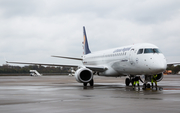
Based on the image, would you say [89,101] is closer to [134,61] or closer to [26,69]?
[134,61]

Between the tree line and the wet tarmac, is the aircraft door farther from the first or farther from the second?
the tree line

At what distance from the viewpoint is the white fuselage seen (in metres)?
19.5

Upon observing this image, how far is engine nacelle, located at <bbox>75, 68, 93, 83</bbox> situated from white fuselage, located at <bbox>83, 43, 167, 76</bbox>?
221 centimetres

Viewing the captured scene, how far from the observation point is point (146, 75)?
2088 centimetres

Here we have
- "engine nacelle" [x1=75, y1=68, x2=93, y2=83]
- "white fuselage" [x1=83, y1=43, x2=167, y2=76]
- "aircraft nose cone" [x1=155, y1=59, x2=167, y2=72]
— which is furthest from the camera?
"engine nacelle" [x1=75, y1=68, x2=93, y2=83]

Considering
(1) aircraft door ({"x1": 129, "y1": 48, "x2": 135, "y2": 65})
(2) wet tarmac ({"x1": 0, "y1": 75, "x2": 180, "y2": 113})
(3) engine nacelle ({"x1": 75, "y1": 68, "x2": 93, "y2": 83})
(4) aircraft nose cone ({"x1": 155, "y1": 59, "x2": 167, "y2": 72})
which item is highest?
(1) aircraft door ({"x1": 129, "y1": 48, "x2": 135, "y2": 65})

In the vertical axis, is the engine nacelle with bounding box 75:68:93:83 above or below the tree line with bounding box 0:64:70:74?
below

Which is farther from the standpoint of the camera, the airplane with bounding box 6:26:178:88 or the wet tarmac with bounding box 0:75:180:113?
the airplane with bounding box 6:26:178:88

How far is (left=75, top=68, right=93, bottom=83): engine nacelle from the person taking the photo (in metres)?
23.9

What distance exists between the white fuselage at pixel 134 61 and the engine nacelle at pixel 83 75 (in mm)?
2215

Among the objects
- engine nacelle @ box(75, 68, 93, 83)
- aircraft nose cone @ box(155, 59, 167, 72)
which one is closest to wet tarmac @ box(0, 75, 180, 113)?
aircraft nose cone @ box(155, 59, 167, 72)

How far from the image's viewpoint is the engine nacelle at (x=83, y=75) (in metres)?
23.9

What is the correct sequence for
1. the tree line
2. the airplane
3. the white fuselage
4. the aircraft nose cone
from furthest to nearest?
the tree line, the airplane, the white fuselage, the aircraft nose cone

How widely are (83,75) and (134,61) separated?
19.2 feet
